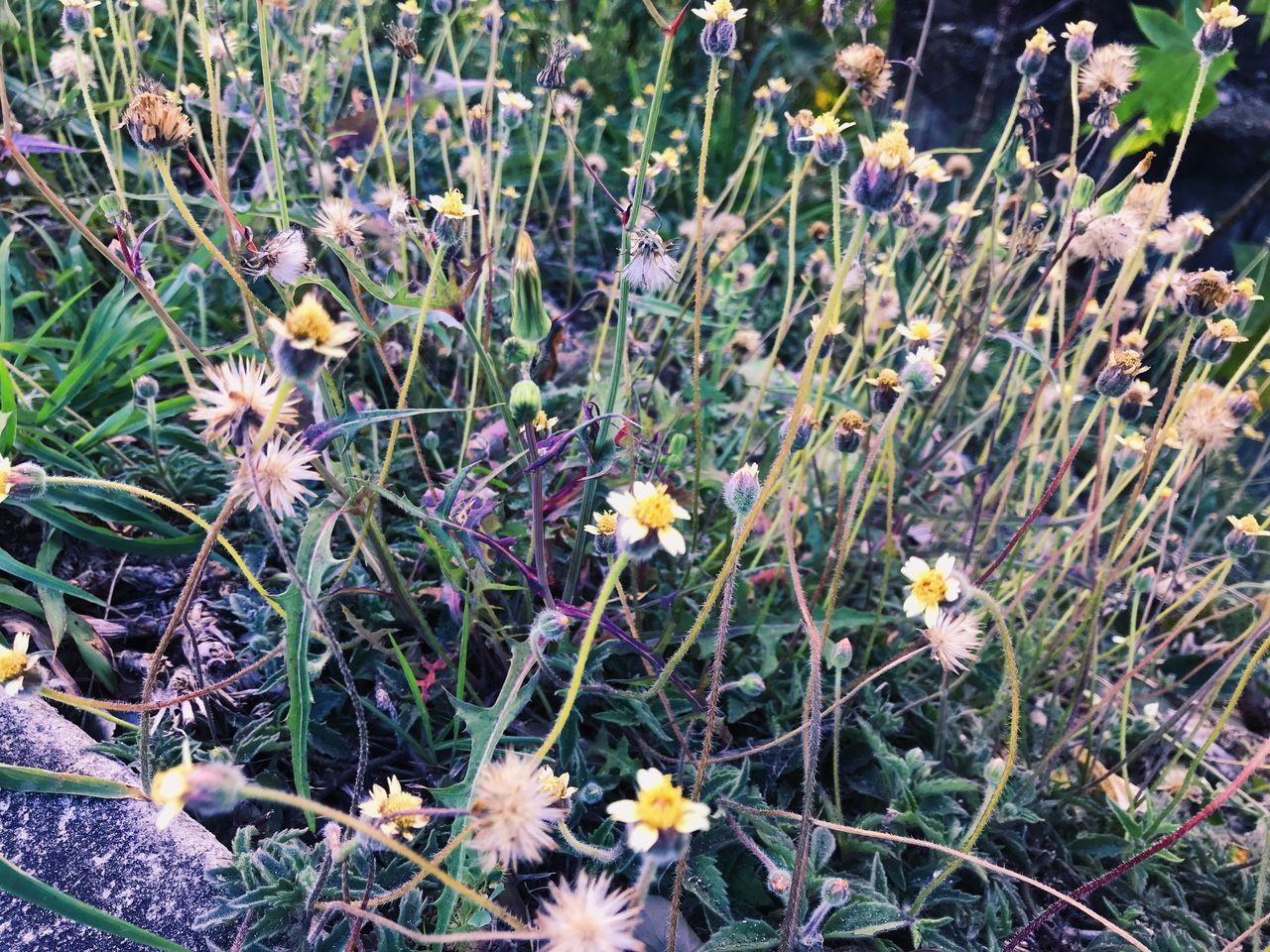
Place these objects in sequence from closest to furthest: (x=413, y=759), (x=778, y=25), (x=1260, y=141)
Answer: (x=413, y=759) < (x=1260, y=141) < (x=778, y=25)

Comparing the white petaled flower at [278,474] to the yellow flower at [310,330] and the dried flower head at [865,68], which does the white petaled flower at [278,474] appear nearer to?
the yellow flower at [310,330]

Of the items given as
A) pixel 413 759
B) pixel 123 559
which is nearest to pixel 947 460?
pixel 413 759

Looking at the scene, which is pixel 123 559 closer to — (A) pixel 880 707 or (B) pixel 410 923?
(B) pixel 410 923

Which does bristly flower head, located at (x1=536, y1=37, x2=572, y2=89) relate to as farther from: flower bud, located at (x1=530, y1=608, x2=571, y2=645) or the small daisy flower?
the small daisy flower

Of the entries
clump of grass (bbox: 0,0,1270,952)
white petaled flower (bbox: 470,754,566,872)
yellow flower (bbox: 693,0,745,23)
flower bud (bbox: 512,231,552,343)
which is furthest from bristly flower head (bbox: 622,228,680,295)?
white petaled flower (bbox: 470,754,566,872)

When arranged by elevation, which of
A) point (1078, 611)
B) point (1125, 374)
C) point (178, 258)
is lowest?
point (1078, 611)

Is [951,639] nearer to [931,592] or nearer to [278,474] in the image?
[931,592]

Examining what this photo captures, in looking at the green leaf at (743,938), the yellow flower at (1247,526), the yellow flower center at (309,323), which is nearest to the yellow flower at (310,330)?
the yellow flower center at (309,323)
